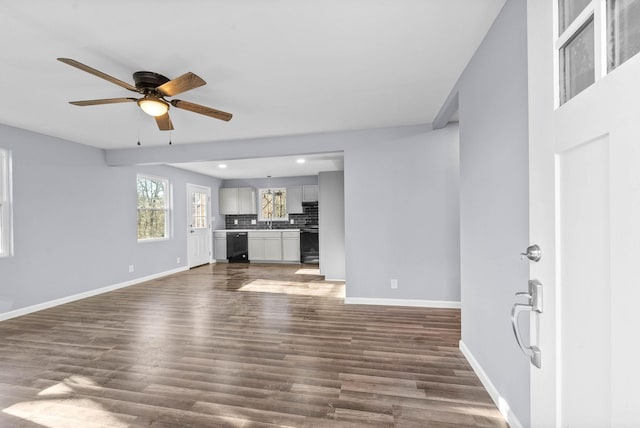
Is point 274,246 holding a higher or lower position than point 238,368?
higher

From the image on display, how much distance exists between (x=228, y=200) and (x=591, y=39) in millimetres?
7993

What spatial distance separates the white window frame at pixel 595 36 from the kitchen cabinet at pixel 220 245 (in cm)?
769

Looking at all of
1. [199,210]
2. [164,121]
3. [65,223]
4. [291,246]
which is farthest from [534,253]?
[199,210]

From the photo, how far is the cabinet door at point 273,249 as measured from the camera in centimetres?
753

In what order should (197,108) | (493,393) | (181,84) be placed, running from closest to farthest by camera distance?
Result: (493,393) → (181,84) → (197,108)

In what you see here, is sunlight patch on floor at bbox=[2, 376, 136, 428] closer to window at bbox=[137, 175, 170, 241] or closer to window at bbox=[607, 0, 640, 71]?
window at bbox=[607, 0, 640, 71]

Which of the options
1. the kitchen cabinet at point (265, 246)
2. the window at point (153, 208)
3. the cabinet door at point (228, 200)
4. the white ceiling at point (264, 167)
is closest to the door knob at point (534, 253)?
the white ceiling at point (264, 167)

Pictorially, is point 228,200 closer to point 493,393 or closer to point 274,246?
point 274,246

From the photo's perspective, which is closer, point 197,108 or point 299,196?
point 197,108

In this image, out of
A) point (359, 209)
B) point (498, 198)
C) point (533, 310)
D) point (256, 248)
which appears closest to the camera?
point (533, 310)

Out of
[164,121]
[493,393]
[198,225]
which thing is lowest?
[493,393]

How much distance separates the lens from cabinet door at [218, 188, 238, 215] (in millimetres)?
8023

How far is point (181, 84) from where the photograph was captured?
211 cm

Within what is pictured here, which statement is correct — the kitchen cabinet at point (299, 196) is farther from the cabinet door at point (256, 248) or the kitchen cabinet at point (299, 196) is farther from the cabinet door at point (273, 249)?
the cabinet door at point (256, 248)
